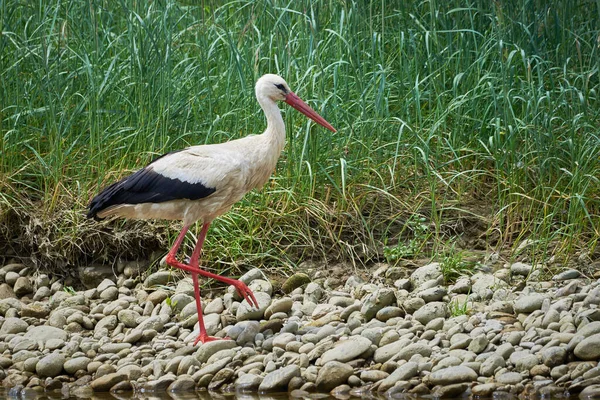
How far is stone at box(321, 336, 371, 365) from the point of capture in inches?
194

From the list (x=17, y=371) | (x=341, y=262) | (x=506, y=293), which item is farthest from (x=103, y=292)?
(x=506, y=293)

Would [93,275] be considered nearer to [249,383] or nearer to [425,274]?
[249,383]

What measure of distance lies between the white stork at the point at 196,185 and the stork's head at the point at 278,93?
0.18 meters

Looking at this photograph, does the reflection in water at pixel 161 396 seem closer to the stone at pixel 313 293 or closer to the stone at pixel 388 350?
the stone at pixel 388 350

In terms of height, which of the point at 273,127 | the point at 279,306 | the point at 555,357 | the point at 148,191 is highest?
the point at 273,127

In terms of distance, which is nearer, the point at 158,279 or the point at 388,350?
the point at 388,350

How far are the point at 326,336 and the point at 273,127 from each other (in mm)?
1349

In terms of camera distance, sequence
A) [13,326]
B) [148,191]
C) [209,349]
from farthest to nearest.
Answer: [13,326]
[148,191]
[209,349]

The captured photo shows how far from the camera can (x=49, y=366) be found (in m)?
5.23

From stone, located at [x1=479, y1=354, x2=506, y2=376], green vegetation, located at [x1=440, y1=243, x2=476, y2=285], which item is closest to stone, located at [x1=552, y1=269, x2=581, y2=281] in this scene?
green vegetation, located at [x1=440, y1=243, x2=476, y2=285]

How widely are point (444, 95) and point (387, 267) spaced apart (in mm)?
1542

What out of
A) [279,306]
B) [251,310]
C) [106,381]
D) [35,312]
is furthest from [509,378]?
[35,312]

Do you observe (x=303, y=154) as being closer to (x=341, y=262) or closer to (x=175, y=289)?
(x=341, y=262)

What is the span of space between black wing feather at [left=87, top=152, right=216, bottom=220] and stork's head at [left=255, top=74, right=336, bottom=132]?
0.75 meters
